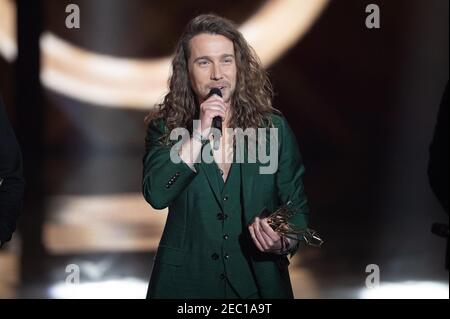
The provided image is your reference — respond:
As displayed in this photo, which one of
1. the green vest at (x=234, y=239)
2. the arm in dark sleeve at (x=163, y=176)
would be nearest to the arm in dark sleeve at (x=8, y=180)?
the arm in dark sleeve at (x=163, y=176)

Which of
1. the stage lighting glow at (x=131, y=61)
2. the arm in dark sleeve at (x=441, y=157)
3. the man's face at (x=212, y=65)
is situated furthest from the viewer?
the stage lighting glow at (x=131, y=61)

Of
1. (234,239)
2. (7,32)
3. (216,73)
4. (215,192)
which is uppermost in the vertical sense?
(7,32)

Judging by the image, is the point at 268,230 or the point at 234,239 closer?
the point at 268,230

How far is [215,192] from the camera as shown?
195 centimetres

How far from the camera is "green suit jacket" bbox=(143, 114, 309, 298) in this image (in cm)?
196

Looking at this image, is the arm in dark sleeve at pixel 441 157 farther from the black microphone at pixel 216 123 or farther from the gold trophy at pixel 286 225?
the black microphone at pixel 216 123

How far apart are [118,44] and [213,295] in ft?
15.1

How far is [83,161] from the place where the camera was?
714 centimetres

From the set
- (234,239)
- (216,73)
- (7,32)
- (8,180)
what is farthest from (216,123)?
(7,32)

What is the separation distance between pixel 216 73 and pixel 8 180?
0.52m

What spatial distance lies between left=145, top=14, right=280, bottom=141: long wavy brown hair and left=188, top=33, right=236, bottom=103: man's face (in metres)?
0.02

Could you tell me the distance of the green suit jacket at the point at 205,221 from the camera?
1.96 meters

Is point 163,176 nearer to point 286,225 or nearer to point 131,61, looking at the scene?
point 286,225
